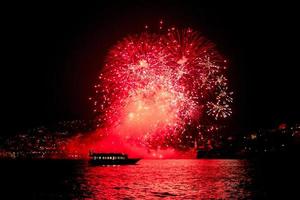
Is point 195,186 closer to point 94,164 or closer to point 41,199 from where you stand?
point 41,199

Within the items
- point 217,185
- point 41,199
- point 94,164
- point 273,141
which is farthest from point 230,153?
point 41,199

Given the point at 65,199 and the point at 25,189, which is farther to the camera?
the point at 25,189

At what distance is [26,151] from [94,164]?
99937 mm

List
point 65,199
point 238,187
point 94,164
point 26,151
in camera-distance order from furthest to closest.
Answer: point 26,151
point 94,164
point 238,187
point 65,199

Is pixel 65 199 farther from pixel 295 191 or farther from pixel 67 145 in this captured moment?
pixel 67 145

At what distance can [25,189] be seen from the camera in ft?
166

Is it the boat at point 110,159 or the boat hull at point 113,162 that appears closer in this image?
the boat hull at point 113,162

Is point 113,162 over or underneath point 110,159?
underneath

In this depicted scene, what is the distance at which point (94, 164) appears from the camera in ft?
309

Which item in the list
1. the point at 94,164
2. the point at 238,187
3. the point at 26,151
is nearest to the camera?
the point at 238,187

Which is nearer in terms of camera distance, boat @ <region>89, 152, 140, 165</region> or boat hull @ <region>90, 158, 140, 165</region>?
boat hull @ <region>90, 158, 140, 165</region>

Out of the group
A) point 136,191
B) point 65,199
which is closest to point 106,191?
point 136,191

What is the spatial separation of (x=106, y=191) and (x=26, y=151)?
147696mm

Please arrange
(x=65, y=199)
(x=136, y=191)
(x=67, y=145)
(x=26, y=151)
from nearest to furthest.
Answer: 1. (x=65, y=199)
2. (x=136, y=191)
3. (x=67, y=145)
4. (x=26, y=151)
